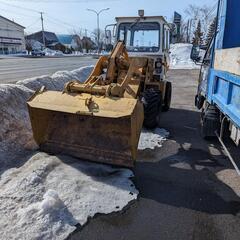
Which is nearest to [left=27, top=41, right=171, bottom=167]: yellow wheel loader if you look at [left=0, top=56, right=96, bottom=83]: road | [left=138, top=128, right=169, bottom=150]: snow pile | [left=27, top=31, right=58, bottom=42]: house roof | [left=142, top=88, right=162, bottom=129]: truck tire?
[left=138, top=128, right=169, bottom=150]: snow pile

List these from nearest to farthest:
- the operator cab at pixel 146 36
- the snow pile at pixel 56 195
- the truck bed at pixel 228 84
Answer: the snow pile at pixel 56 195 → the truck bed at pixel 228 84 → the operator cab at pixel 146 36

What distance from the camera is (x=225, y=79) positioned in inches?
202

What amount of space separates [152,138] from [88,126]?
1.98m

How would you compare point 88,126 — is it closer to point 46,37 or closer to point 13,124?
point 13,124

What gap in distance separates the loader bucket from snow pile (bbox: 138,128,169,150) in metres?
1.23

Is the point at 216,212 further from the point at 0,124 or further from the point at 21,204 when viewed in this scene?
the point at 0,124

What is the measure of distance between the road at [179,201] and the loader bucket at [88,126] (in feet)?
1.82

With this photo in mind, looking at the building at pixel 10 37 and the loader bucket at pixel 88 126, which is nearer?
the loader bucket at pixel 88 126

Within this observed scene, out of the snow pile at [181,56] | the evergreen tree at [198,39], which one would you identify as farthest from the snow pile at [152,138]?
the snow pile at [181,56]

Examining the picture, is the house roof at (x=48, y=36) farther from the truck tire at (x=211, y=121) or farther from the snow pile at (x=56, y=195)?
the snow pile at (x=56, y=195)

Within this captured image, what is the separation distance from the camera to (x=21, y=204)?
4.03 meters

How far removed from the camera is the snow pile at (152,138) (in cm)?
668

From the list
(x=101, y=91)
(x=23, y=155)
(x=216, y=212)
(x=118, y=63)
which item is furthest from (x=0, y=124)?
(x=216, y=212)

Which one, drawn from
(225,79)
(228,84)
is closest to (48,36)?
(225,79)
